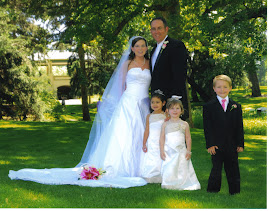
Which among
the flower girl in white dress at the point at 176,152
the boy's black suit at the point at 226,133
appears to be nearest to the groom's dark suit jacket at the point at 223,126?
the boy's black suit at the point at 226,133

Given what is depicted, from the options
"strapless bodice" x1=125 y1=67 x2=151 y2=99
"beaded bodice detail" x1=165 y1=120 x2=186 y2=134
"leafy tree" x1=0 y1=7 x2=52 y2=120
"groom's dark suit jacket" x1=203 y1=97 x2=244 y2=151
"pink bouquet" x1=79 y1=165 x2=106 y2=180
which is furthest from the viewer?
"leafy tree" x1=0 y1=7 x2=52 y2=120


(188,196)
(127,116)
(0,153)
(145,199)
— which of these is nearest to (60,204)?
(145,199)

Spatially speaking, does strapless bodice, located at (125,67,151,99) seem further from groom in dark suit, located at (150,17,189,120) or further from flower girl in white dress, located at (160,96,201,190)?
flower girl in white dress, located at (160,96,201,190)

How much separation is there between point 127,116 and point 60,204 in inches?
83.8

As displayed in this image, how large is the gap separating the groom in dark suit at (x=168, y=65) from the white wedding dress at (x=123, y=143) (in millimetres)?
395

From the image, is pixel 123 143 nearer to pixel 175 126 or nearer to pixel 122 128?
pixel 122 128

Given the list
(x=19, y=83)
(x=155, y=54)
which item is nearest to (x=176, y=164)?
(x=155, y=54)

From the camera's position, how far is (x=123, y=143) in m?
5.91

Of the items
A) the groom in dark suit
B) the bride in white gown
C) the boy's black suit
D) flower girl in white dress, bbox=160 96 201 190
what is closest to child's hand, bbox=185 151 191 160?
flower girl in white dress, bbox=160 96 201 190

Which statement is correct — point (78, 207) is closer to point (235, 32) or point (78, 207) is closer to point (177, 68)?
point (177, 68)

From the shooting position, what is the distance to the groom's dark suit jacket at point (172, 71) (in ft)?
17.6

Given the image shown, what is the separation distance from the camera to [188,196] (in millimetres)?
4629

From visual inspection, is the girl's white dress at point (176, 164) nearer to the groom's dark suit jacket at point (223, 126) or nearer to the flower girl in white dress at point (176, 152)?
the flower girl in white dress at point (176, 152)

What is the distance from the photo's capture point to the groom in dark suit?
5371 mm
